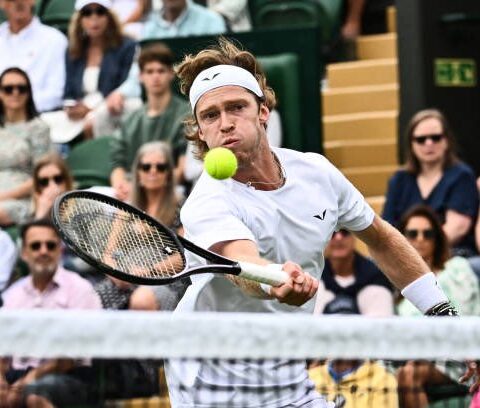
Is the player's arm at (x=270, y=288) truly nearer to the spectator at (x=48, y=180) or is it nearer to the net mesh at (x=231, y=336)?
the net mesh at (x=231, y=336)

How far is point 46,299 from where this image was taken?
27.8 ft

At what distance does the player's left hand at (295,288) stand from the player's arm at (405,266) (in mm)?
Answer: 857

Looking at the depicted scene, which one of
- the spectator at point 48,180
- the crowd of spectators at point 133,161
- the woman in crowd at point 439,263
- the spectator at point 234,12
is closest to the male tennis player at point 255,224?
the crowd of spectators at point 133,161

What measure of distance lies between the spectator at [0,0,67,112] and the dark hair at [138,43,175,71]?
3.96 ft

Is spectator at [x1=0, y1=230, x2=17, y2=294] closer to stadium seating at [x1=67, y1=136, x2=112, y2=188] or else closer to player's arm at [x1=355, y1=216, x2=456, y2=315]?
stadium seating at [x1=67, y1=136, x2=112, y2=188]

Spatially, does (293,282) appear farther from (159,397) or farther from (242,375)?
(159,397)

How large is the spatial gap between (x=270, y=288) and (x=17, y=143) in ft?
17.7

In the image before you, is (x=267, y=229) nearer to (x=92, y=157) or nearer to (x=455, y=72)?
(x=92, y=157)

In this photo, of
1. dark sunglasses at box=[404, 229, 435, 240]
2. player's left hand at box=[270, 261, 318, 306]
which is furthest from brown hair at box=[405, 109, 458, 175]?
player's left hand at box=[270, 261, 318, 306]

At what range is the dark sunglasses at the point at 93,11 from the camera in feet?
34.6

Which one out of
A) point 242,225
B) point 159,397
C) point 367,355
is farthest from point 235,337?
point 159,397

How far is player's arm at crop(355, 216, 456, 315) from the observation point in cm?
559

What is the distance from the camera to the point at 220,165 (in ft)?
16.0

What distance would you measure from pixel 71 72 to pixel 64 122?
1.33 ft
